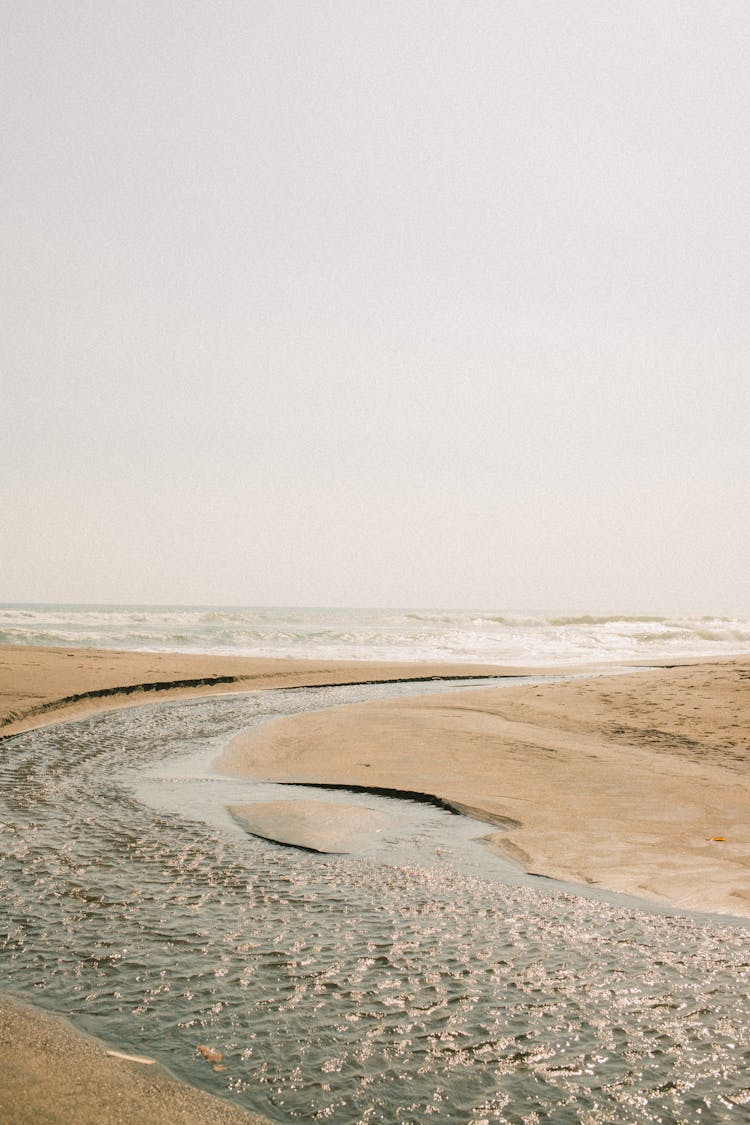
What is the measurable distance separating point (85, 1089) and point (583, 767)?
8387 millimetres

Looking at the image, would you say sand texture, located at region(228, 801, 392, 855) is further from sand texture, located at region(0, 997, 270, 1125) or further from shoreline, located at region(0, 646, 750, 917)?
sand texture, located at region(0, 997, 270, 1125)

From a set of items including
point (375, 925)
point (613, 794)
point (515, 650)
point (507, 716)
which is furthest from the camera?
point (515, 650)

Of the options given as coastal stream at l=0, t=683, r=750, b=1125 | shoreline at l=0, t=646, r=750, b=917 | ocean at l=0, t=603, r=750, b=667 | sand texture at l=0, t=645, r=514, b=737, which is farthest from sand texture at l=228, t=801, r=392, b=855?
ocean at l=0, t=603, r=750, b=667

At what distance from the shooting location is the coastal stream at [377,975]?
3082mm

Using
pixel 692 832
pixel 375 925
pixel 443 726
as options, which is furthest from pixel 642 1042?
pixel 443 726

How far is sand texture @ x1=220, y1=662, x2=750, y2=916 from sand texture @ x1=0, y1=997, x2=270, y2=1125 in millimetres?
3741

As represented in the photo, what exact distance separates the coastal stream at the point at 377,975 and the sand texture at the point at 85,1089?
0.11 m

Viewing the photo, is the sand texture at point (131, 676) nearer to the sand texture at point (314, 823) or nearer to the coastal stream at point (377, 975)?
the sand texture at point (314, 823)

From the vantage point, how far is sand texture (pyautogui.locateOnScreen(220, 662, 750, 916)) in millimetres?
6340

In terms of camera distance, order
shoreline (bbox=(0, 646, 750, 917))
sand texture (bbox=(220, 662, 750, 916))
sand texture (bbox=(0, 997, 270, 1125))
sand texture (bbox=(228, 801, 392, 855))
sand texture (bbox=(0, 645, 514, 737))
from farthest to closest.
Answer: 1. sand texture (bbox=(0, 645, 514, 737))
2. sand texture (bbox=(228, 801, 392, 855))
3. shoreline (bbox=(0, 646, 750, 917))
4. sand texture (bbox=(220, 662, 750, 916))
5. sand texture (bbox=(0, 997, 270, 1125))

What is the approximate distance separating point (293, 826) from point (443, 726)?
271 inches

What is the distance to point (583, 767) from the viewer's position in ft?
33.9

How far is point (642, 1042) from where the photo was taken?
11.3ft

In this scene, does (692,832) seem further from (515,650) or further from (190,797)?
(515,650)
